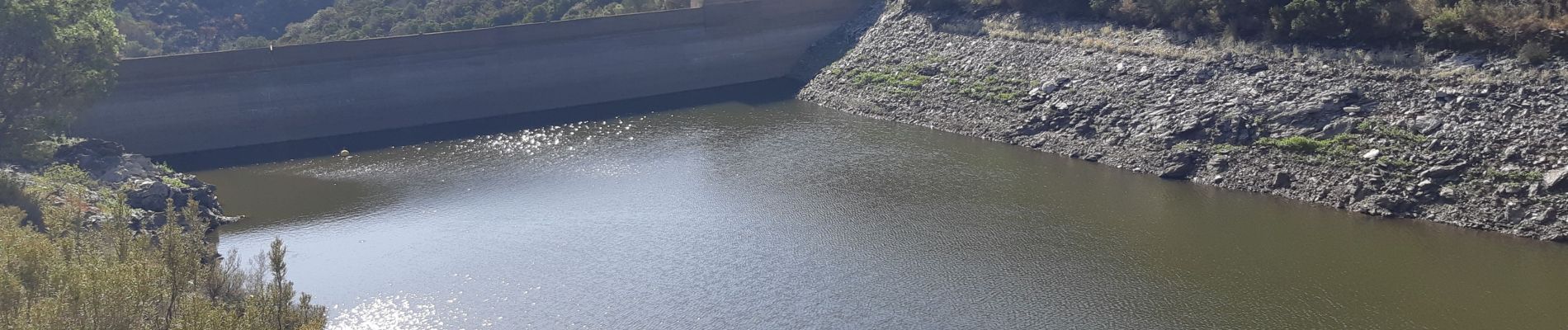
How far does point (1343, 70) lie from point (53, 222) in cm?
2406

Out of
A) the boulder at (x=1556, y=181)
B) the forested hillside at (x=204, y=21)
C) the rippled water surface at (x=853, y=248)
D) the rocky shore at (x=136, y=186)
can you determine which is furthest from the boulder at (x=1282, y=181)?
the forested hillside at (x=204, y=21)

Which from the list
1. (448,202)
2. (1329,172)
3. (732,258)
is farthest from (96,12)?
(1329,172)

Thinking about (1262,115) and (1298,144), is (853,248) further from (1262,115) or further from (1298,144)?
(1262,115)

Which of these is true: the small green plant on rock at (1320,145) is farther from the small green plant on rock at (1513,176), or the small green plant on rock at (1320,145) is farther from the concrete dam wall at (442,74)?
the concrete dam wall at (442,74)

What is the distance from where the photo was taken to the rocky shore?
80.0 ft

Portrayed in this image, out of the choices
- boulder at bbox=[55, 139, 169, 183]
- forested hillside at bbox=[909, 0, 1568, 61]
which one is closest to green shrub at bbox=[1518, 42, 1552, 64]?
forested hillside at bbox=[909, 0, 1568, 61]

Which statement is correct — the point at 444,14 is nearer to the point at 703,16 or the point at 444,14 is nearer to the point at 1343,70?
the point at 703,16

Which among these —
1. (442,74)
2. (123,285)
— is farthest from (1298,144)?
(442,74)

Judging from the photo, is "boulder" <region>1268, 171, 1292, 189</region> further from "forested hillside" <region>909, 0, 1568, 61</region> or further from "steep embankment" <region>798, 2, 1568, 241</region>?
"forested hillside" <region>909, 0, 1568, 61</region>

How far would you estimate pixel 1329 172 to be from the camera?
2325 centimetres

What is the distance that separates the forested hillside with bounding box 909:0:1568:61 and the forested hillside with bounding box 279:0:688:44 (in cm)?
2200

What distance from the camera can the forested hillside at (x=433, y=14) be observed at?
50.2 m

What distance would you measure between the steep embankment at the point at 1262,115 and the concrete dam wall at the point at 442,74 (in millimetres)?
6861

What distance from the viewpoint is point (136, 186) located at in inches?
1049
